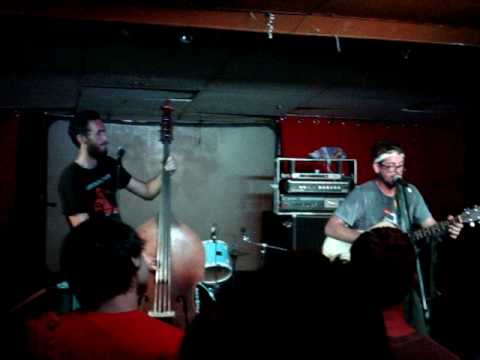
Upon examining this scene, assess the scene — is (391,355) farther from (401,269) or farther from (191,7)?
(191,7)

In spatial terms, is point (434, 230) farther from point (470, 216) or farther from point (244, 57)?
point (244, 57)

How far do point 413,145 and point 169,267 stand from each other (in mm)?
5461

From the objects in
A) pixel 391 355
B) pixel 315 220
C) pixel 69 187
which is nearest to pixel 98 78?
pixel 69 187

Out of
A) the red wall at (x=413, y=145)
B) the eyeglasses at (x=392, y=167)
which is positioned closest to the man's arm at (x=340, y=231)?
the eyeglasses at (x=392, y=167)

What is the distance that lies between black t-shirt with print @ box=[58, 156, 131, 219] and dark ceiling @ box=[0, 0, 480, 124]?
0.89m

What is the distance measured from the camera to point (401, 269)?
179cm

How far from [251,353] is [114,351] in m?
0.84

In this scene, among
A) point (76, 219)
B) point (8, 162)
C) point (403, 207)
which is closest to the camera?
point (76, 219)

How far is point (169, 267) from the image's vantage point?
3.04 m

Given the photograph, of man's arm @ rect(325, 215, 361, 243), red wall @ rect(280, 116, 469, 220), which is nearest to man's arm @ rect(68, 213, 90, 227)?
man's arm @ rect(325, 215, 361, 243)

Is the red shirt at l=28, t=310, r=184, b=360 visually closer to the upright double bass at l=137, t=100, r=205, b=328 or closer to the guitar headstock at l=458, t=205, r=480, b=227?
the upright double bass at l=137, t=100, r=205, b=328

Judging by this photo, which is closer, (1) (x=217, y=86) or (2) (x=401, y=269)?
(2) (x=401, y=269)

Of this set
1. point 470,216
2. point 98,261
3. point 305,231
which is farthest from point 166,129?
point 305,231

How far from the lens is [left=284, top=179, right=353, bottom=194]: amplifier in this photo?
5.67 meters
